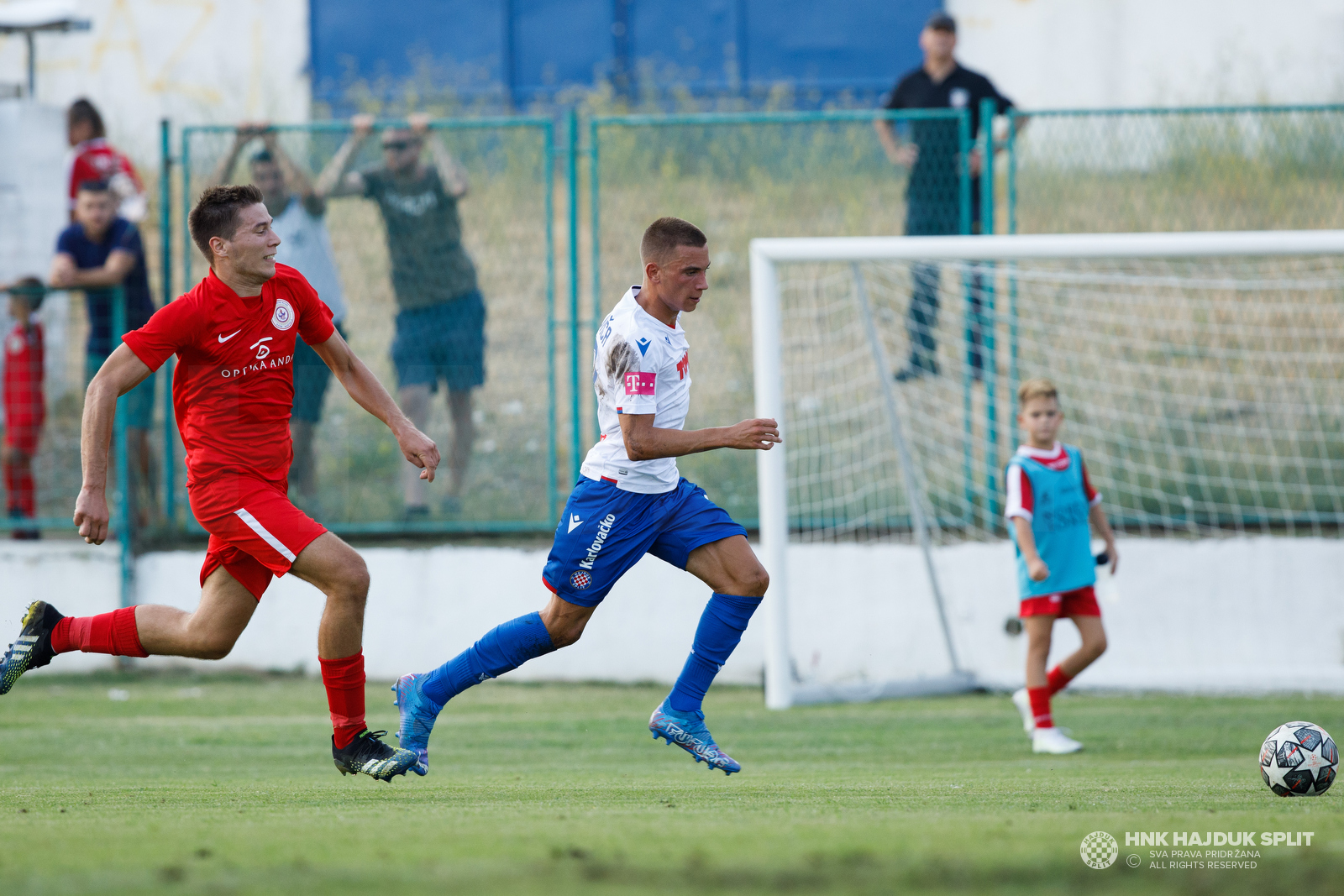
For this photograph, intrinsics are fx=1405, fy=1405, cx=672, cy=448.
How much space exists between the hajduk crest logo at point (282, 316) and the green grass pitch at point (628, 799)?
5.35 ft

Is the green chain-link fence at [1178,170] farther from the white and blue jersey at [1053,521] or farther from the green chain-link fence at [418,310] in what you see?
the green chain-link fence at [418,310]

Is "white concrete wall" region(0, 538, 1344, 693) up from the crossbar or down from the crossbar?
down

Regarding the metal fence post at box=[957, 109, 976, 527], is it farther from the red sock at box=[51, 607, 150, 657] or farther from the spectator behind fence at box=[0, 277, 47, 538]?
the spectator behind fence at box=[0, 277, 47, 538]

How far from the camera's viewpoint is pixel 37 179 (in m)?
10.9

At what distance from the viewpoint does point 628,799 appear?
4570 millimetres

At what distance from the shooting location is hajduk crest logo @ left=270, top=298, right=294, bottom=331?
16.3ft

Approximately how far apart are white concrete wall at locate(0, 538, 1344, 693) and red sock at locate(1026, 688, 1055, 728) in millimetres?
2258

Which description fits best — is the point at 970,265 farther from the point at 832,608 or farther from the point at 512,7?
the point at 512,7

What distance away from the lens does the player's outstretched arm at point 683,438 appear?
4.83m

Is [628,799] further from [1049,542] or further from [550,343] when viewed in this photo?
[550,343]

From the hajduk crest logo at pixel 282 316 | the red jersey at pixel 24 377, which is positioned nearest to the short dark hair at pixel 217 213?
the hajduk crest logo at pixel 282 316

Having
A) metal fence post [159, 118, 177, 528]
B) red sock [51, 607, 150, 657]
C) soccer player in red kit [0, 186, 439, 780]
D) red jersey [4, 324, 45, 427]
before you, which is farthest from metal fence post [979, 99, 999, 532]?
red jersey [4, 324, 45, 427]

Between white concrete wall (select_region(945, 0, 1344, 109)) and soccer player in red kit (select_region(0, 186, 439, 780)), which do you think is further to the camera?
white concrete wall (select_region(945, 0, 1344, 109))

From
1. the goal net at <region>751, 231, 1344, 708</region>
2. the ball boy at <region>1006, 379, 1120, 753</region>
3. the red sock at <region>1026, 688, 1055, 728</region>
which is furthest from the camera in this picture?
the goal net at <region>751, 231, 1344, 708</region>
